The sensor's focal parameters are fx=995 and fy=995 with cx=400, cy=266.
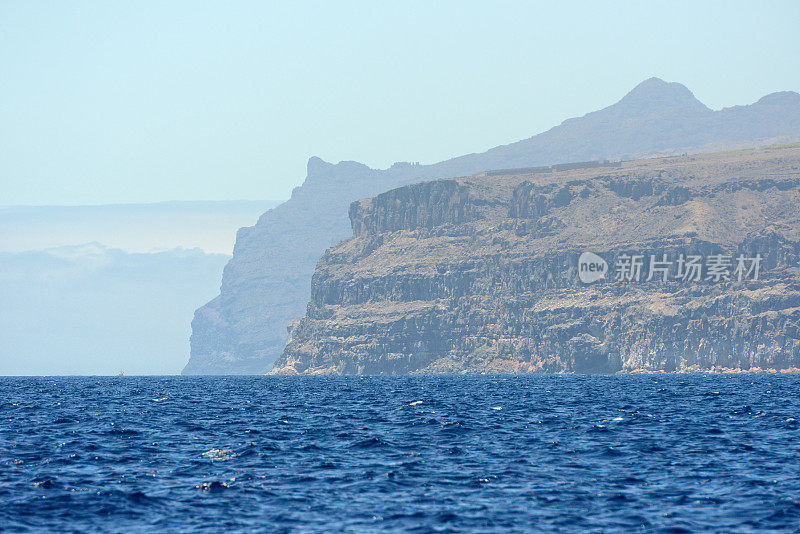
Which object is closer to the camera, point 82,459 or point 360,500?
point 360,500

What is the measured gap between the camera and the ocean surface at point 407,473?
34000 mm

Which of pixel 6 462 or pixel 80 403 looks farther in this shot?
pixel 80 403

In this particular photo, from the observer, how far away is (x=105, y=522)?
34000mm

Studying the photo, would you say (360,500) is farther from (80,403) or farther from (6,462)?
(80,403)

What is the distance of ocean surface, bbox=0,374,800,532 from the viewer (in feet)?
112

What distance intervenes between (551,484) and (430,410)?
41.1 meters

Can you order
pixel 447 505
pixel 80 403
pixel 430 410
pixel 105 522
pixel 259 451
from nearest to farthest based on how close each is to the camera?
pixel 105 522
pixel 447 505
pixel 259 451
pixel 430 410
pixel 80 403

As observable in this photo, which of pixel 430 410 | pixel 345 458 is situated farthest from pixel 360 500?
pixel 430 410

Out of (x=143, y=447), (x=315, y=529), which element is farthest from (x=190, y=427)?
(x=315, y=529)

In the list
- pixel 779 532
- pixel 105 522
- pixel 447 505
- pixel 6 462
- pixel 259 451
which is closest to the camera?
pixel 779 532

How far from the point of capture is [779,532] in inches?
1241

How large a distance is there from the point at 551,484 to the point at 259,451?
1726 centimetres

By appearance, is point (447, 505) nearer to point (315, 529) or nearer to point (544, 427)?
point (315, 529)

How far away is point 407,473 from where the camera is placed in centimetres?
4369
